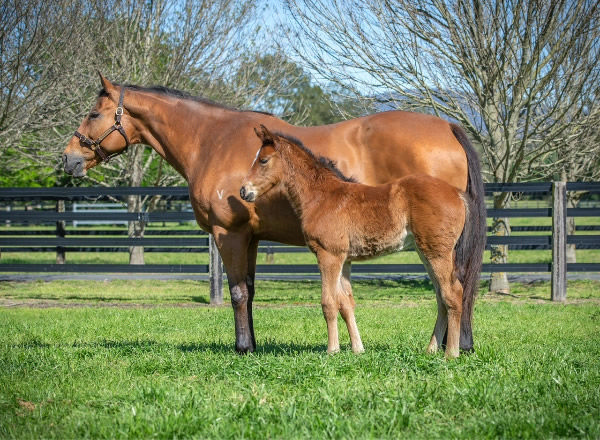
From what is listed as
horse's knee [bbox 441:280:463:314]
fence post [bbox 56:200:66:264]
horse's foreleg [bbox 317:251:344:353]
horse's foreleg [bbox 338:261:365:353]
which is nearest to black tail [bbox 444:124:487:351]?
horse's knee [bbox 441:280:463:314]

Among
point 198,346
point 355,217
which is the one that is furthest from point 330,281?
point 198,346

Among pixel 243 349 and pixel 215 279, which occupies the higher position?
pixel 215 279

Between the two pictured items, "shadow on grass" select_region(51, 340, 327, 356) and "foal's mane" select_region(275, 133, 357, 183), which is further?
"shadow on grass" select_region(51, 340, 327, 356)

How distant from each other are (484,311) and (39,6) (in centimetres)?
906

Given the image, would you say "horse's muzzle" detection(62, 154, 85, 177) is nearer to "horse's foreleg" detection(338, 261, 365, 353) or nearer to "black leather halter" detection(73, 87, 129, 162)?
"black leather halter" detection(73, 87, 129, 162)

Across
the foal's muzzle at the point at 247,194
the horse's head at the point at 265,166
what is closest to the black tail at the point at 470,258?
the horse's head at the point at 265,166

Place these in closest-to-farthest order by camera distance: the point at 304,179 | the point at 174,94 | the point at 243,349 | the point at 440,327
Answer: the point at 440,327, the point at 304,179, the point at 243,349, the point at 174,94

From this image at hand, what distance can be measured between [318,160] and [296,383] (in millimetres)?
2227

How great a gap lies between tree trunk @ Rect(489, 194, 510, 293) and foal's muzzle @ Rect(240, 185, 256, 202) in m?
8.01

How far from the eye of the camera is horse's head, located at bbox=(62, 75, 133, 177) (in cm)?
684

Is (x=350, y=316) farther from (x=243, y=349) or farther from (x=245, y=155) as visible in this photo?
(x=245, y=155)

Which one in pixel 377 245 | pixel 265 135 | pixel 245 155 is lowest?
pixel 377 245

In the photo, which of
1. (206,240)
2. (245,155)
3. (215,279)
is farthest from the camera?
(206,240)

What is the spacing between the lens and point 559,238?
1140cm
